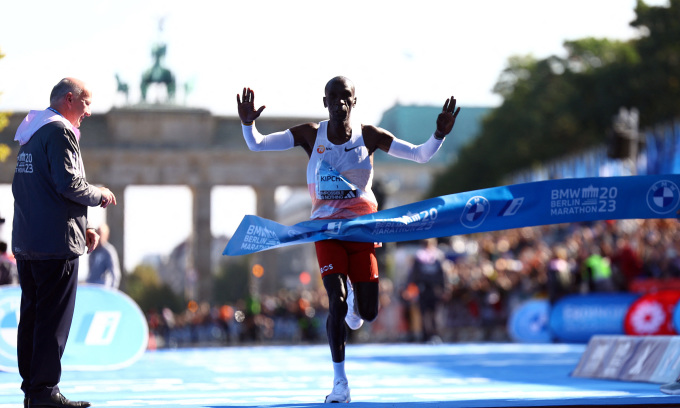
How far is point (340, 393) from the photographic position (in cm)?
769

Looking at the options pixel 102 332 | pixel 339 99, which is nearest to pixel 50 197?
pixel 339 99

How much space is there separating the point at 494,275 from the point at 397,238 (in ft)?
60.8

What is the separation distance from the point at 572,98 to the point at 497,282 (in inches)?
1368

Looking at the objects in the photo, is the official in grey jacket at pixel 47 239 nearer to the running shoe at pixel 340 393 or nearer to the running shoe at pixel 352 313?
the running shoe at pixel 340 393

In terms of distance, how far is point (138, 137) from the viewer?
57.7 meters

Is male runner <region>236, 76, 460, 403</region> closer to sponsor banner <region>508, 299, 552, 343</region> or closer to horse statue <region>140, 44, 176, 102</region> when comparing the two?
sponsor banner <region>508, 299, 552, 343</region>

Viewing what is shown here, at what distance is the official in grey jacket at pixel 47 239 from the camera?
23.3 ft

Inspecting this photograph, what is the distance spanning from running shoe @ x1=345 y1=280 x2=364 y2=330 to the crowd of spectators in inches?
441

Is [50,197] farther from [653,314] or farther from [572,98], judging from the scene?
[572,98]

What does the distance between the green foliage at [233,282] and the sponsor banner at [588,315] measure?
8664 cm

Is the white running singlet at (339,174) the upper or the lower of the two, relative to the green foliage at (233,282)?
upper

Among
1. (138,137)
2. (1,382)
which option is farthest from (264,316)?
(1,382)

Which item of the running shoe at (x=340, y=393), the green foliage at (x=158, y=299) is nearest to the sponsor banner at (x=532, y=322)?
the running shoe at (x=340, y=393)

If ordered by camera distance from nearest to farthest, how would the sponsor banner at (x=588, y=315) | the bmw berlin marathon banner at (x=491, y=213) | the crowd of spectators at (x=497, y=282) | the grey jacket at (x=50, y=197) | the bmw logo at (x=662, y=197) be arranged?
the grey jacket at (x=50, y=197)
the bmw berlin marathon banner at (x=491, y=213)
the bmw logo at (x=662, y=197)
the sponsor banner at (x=588, y=315)
the crowd of spectators at (x=497, y=282)
